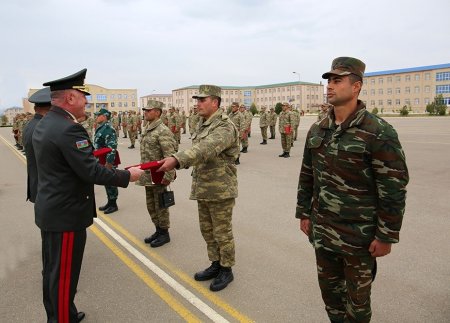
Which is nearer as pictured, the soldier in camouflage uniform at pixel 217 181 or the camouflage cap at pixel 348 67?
the camouflage cap at pixel 348 67

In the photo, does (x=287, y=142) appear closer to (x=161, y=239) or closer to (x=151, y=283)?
(x=161, y=239)

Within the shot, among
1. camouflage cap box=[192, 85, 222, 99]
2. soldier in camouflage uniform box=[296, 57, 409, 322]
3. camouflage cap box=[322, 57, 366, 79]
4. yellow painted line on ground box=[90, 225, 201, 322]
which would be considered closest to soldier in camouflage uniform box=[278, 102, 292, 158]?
yellow painted line on ground box=[90, 225, 201, 322]

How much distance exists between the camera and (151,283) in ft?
12.6

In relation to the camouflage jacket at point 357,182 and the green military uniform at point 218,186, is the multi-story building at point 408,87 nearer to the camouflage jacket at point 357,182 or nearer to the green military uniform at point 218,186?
the green military uniform at point 218,186

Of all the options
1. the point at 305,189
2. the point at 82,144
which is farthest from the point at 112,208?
the point at 305,189

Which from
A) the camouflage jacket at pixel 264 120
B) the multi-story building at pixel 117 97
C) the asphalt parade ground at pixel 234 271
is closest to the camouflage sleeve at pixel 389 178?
the asphalt parade ground at pixel 234 271

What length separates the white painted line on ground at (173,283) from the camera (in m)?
3.21

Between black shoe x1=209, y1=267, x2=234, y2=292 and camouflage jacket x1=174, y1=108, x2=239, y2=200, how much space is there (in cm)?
84

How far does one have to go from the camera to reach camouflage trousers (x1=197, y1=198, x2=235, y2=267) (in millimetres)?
3672

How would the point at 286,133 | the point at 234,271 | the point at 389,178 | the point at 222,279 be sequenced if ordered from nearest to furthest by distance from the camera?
the point at 389,178 → the point at 222,279 → the point at 234,271 → the point at 286,133

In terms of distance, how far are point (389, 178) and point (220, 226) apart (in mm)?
1945

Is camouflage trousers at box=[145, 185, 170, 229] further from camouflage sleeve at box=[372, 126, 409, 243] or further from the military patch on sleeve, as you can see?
camouflage sleeve at box=[372, 126, 409, 243]

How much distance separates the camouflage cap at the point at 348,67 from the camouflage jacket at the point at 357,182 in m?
0.24

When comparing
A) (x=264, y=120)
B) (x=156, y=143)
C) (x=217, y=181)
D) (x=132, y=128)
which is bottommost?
(x=217, y=181)
